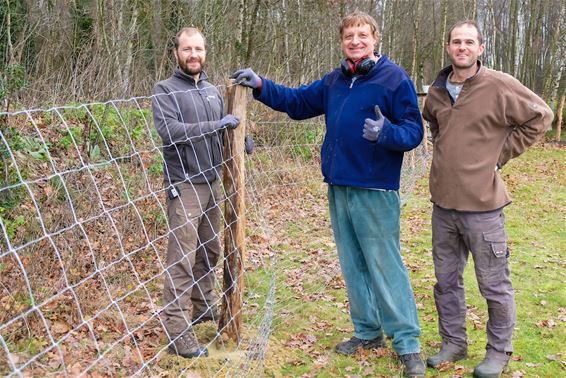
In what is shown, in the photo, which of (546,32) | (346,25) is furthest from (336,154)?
(546,32)

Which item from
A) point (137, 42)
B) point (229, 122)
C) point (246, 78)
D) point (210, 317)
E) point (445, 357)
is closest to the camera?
point (229, 122)

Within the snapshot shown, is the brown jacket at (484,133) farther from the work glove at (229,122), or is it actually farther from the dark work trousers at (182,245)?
the dark work trousers at (182,245)

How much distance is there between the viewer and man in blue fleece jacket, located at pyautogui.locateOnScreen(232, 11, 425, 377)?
3.33 metres

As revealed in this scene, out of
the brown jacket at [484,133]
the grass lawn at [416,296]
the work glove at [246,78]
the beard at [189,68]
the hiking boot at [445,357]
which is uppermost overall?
the beard at [189,68]

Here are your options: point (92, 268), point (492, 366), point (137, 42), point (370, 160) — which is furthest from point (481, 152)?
point (137, 42)

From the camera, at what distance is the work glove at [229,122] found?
130 inches

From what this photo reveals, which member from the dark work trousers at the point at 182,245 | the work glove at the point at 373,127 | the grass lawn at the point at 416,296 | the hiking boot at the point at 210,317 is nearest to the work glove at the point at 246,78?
the dark work trousers at the point at 182,245

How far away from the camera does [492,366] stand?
353cm

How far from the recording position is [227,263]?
359cm

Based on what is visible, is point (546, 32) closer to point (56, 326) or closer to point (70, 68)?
point (70, 68)

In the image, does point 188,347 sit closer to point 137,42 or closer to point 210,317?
point 210,317

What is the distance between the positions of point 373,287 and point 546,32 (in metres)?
30.6

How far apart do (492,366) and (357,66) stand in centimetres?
211

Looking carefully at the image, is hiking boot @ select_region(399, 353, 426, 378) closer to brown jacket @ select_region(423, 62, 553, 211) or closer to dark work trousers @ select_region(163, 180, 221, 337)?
brown jacket @ select_region(423, 62, 553, 211)
